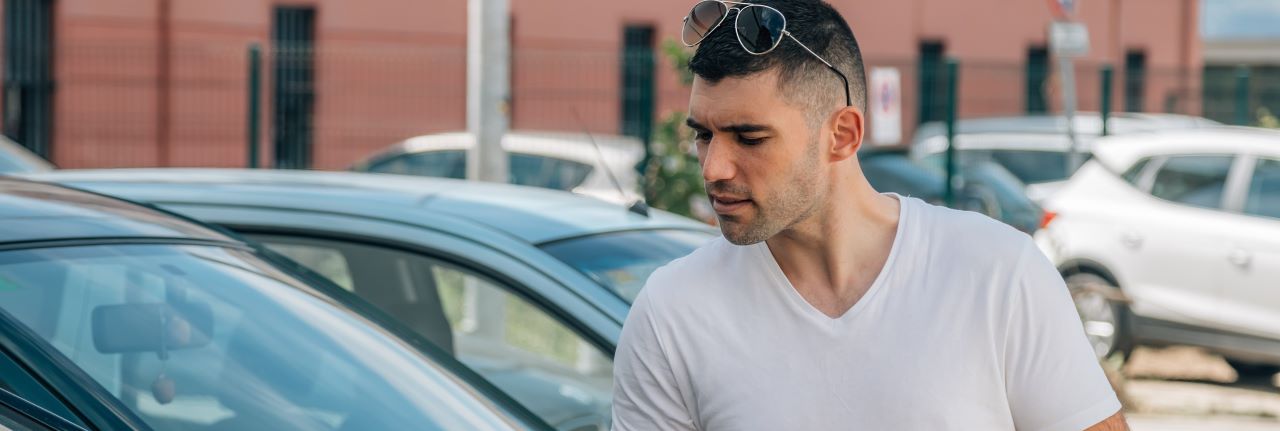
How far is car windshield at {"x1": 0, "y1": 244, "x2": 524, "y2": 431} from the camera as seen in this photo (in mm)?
2939

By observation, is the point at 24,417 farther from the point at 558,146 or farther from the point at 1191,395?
the point at 558,146

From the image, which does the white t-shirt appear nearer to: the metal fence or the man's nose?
the man's nose

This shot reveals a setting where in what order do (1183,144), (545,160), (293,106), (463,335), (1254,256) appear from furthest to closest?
(293,106)
(545,160)
(1183,144)
(1254,256)
(463,335)

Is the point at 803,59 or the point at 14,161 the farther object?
the point at 14,161

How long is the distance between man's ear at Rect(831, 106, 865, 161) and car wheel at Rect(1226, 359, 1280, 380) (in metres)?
9.14

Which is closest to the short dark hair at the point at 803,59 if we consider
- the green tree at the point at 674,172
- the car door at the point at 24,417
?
the car door at the point at 24,417

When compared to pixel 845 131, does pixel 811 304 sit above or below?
below

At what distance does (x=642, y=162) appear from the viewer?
10375 millimetres

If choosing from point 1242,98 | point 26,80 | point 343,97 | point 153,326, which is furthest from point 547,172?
point 153,326

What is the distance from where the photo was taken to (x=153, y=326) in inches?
123

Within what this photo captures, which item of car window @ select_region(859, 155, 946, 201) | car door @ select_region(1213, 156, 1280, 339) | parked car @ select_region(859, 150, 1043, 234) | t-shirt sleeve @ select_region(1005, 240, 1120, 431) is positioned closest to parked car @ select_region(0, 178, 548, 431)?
t-shirt sleeve @ select_region(1005, 240, 1120, 431)

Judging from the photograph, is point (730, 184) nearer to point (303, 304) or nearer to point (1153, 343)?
point (303, 304)

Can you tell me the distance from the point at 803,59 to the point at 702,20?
0.18 m

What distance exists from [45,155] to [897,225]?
15.6m
